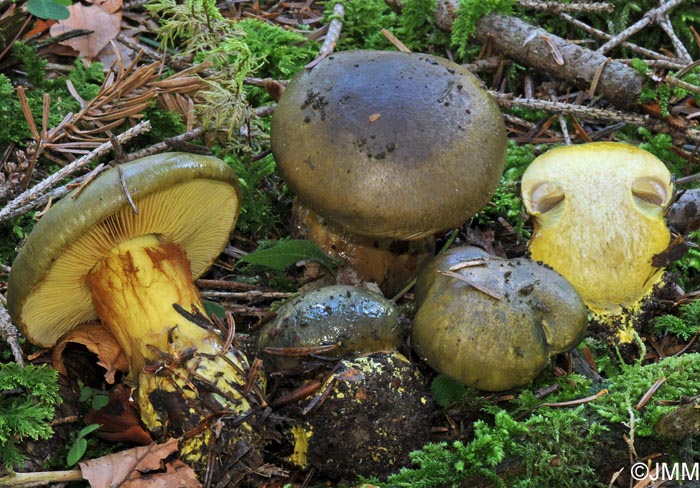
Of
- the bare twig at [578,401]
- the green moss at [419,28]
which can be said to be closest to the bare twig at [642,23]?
the green moss at [419,28]

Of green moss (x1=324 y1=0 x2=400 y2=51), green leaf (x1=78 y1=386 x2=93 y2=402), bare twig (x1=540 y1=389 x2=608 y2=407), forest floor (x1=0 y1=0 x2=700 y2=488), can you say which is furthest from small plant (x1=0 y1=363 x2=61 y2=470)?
green moss (x1=324 y1=0 x2=400 y2=51)

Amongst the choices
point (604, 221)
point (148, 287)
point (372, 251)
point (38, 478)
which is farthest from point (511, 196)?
point (38, 478)

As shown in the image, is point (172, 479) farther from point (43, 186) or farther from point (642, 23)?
point (642, 23)

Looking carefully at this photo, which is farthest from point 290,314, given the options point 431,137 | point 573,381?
point 573,381

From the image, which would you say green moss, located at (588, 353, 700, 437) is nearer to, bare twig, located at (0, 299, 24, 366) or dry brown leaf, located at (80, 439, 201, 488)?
dry brown leaf, located at (80, 439, 201, 488)

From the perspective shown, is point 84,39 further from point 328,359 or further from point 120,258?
point 328,359

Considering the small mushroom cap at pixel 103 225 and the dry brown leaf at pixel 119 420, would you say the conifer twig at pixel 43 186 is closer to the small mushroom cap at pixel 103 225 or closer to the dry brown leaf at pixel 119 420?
the small mushroom cap at pixel 103 225
